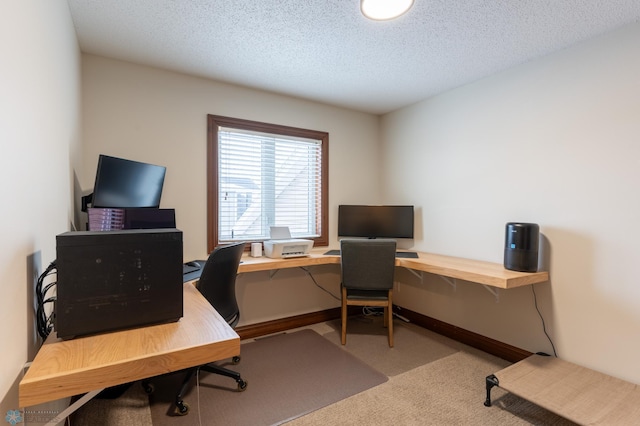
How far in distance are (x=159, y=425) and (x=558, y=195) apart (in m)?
3.05

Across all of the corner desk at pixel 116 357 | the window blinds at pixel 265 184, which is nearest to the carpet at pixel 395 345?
the window blinds at pixel 265 184

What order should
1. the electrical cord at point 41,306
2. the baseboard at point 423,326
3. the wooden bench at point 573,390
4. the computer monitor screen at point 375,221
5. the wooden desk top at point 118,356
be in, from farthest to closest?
the computer monitor screen at point 375,221
the baseboard at point 423,326
the wooden bench at point 573,390
the electrical cord at point 41,306
the wooden desk top at point 118,356

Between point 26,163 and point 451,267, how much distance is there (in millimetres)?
2561

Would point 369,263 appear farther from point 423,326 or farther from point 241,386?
point 241,386

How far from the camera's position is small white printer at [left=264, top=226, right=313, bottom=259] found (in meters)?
2.77

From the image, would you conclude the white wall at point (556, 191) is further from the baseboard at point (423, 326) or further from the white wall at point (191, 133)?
the white wall at point (191, 133)

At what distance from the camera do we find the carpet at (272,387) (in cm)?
184

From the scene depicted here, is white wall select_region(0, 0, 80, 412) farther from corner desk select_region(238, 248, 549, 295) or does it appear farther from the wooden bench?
the wooden bench

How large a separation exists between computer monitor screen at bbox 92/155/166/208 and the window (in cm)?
53

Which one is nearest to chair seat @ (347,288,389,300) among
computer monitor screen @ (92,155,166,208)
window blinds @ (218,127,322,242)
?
window blinds @ (218,127,322,242)

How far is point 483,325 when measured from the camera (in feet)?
8.96

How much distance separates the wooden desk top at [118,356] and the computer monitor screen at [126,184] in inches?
44.5

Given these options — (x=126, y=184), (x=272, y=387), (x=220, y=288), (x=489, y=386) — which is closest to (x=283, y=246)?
(x=220, y=288)

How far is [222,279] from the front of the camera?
2014 mm
